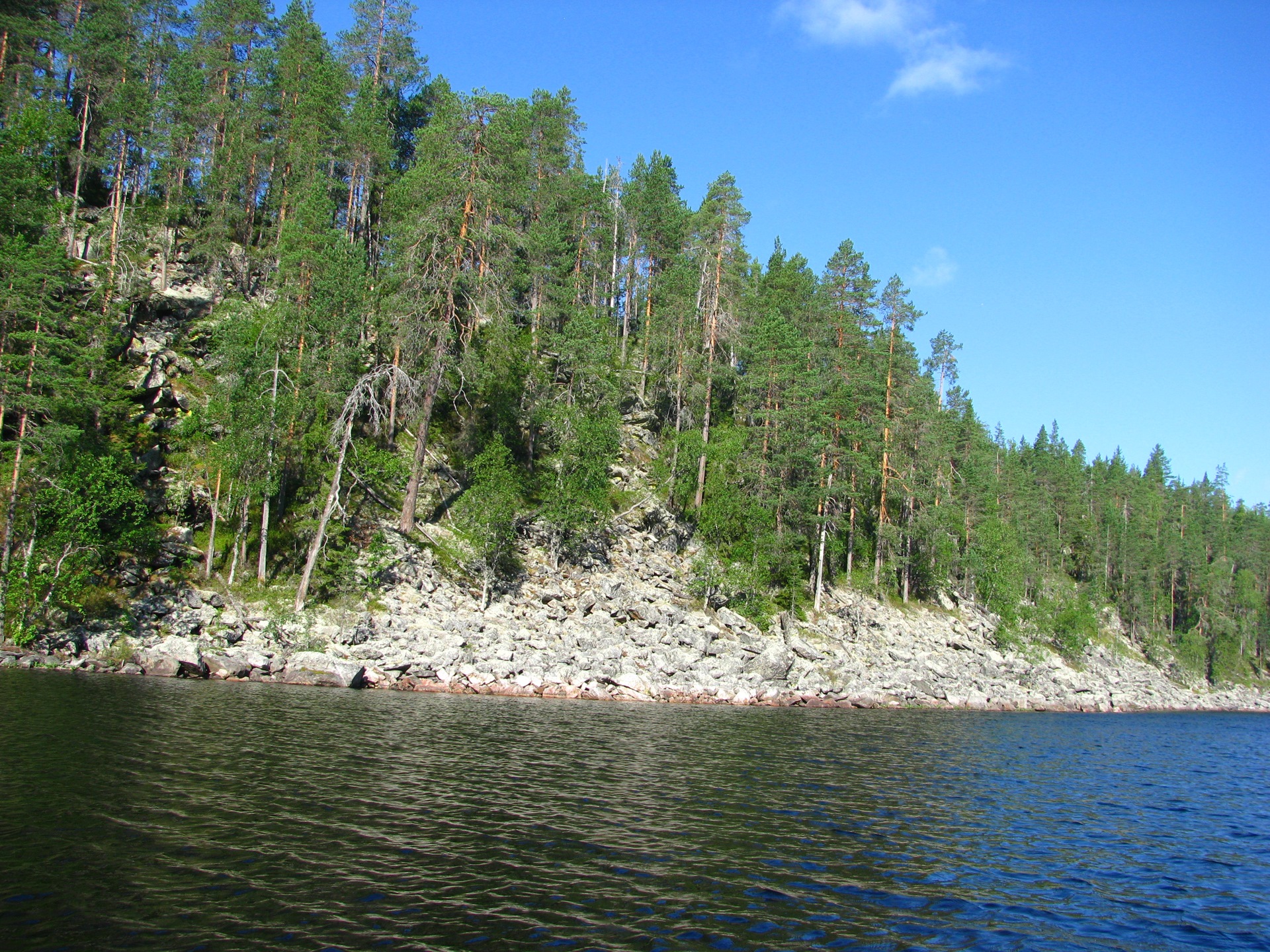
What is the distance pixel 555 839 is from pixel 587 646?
85.5 ft

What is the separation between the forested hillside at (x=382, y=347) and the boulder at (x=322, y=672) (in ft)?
17.6

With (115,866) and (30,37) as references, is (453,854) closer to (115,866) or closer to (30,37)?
(115,866)

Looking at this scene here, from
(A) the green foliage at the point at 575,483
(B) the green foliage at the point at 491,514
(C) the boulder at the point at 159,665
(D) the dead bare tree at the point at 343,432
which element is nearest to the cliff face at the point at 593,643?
(C) the boulder at the point at 159,665

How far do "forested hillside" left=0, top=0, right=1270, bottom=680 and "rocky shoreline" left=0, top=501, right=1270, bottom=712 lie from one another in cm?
208

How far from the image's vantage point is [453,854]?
451 inches

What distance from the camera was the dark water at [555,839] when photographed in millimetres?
8977

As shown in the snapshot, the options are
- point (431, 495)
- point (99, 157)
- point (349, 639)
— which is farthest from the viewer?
point (99, 157)

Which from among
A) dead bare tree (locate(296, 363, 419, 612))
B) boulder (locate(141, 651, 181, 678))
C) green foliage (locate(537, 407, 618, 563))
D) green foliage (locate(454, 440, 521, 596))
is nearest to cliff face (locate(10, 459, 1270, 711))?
boulder (locate(141, 651, 181, 678))

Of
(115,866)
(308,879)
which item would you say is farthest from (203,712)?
(308,879)

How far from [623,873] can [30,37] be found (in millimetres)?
75777

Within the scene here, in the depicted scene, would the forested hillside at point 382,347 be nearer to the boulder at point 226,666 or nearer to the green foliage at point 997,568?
the green foliage at point 997,568

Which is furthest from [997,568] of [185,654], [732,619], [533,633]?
[185,654]

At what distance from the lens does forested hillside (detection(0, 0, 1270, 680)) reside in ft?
114

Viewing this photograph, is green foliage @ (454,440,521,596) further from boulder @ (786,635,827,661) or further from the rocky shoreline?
boulder @ (786,635,827,661)
